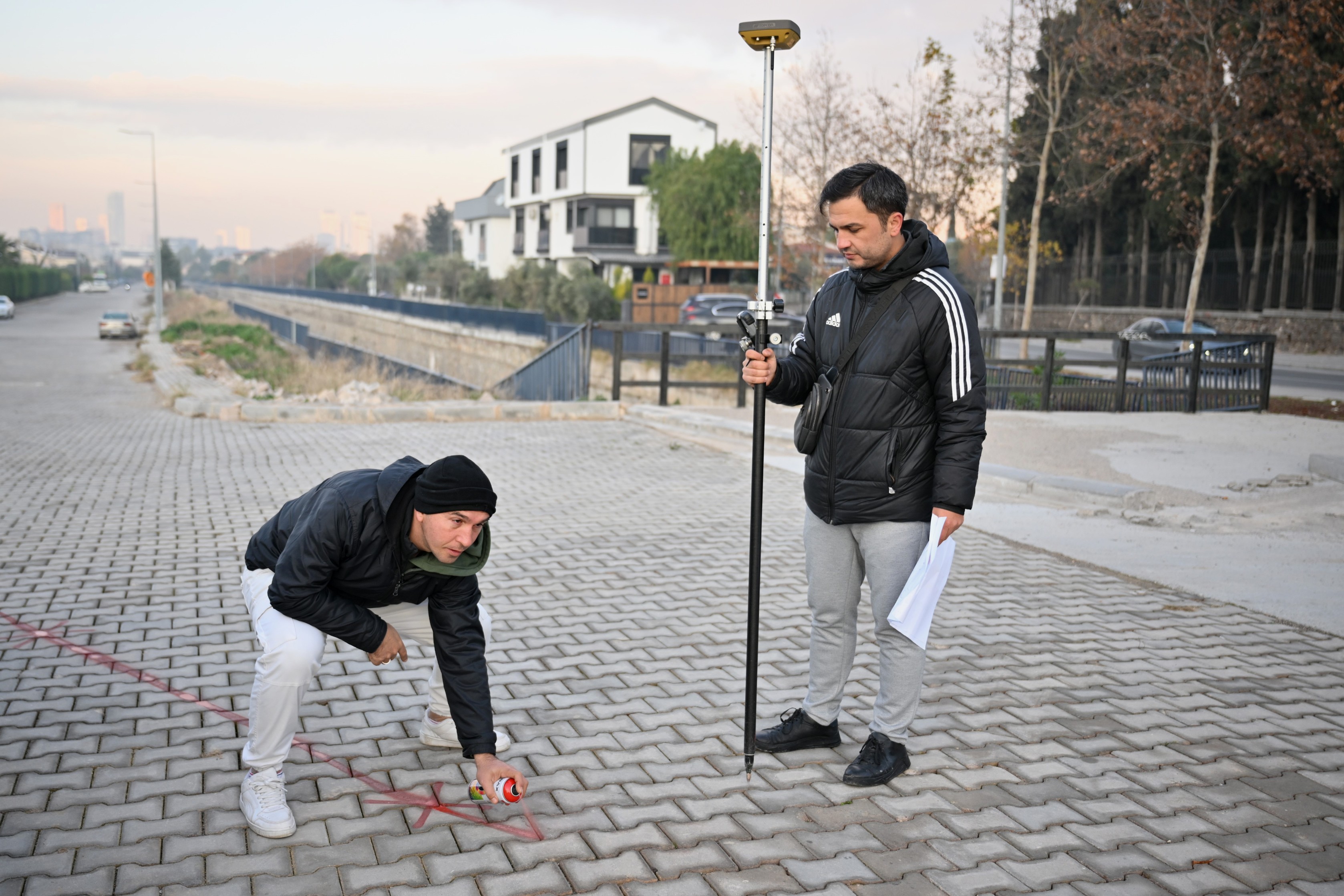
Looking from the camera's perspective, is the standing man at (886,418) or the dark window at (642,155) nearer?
the standing man at (886,418)

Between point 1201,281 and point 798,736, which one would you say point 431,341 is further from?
point 798,736

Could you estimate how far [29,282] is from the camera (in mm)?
74188

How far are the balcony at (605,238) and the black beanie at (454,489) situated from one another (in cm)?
5290

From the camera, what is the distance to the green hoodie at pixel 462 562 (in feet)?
10.5

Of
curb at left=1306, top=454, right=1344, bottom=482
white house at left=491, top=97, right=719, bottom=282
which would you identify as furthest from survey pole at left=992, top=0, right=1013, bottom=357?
white house at left=491, top=97, right=719, bottom=282

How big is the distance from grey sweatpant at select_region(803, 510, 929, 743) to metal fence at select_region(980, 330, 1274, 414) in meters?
11.3

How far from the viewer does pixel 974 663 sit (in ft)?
16.6

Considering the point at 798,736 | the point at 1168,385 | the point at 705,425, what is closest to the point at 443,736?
the point at 798,736

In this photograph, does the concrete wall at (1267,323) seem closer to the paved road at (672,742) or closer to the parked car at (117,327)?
the paved road at (672,742)

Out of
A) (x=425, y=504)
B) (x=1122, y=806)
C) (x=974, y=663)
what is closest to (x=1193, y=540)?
(x=974, y=663)

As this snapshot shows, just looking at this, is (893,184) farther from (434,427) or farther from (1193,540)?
(434,427)

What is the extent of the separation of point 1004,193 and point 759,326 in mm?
23107

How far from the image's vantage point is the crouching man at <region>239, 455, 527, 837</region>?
309 centimetres

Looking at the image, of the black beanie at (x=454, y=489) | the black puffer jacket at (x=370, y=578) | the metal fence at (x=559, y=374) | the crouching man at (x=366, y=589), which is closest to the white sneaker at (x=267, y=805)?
the crouching man at (x=366, y=589)
